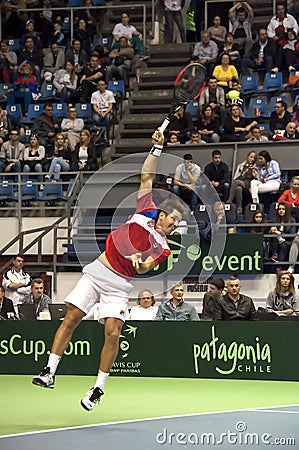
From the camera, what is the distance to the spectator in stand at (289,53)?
748 inches

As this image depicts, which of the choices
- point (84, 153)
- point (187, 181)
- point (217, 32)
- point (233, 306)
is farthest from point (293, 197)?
point (217, 32)

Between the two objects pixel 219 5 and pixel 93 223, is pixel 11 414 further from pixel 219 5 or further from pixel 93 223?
pixel 219 5

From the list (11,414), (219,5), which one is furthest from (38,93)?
(11,414)

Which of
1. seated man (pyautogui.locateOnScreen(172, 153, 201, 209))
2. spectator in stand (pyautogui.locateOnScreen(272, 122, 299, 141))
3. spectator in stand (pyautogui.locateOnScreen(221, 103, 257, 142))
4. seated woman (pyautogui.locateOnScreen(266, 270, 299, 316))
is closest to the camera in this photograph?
seated woman (pyautogui.locateOnScreen(266, 270, 299, 316))

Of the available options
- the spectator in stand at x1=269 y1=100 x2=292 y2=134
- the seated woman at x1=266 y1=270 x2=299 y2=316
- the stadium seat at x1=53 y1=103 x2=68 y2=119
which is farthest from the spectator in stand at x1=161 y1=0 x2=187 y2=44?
the seated woman at x1=266 y1=270 x2=299 y2=316

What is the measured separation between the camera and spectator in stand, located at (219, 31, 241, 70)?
63.1ft

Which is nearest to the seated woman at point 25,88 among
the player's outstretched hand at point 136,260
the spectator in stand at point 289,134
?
the spectator in stand at point 289,134

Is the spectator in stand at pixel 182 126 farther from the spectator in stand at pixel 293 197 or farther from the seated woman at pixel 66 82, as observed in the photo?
the seated woman at pixel 66 82

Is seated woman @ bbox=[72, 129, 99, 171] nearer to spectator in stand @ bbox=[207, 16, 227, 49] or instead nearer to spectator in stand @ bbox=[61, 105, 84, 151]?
spectator in stand @ bbox=[61, 105, 84, 151]

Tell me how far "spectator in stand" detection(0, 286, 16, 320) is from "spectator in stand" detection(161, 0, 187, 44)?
816 cm

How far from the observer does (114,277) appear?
30.8 ft

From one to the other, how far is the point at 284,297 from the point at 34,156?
639 cm

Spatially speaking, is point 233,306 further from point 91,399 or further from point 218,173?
point 91,399

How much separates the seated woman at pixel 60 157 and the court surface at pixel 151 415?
5.20m
